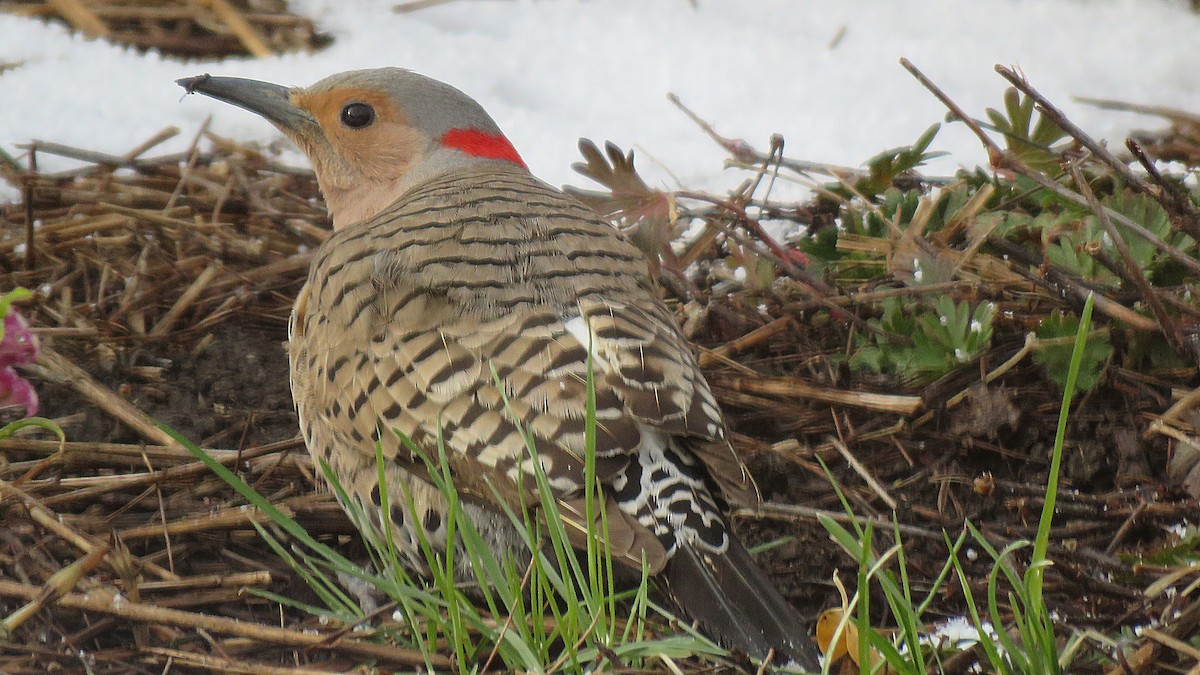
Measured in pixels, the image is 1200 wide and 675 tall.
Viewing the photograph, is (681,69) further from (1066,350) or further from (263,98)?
(1066,350)

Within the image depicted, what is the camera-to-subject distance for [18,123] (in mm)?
4988

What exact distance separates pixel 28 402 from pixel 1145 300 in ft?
8.49

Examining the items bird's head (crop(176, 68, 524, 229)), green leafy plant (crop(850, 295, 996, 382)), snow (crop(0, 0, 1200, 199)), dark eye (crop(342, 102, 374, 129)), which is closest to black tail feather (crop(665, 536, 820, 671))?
green leafy plant (crop(850, 295, 996, 382))

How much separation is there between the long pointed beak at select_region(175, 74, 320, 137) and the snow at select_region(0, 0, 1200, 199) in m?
1.16

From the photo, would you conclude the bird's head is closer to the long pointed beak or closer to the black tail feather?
→ the long pointed beak

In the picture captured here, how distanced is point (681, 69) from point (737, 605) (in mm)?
3676

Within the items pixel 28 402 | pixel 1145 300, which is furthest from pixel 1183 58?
pixel 28 402

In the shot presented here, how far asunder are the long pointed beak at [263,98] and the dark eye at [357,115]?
10 cm

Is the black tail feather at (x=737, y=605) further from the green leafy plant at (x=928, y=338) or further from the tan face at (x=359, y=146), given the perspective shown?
the tan face at (x=359, y=146)

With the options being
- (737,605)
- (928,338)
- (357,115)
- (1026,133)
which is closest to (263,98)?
(357,115)

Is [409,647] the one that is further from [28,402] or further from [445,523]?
[28,402]

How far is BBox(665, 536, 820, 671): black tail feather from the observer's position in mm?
2361

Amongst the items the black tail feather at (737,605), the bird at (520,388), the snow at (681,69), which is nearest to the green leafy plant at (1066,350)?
the bird at (520,388)

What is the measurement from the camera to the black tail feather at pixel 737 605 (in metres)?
2.36
